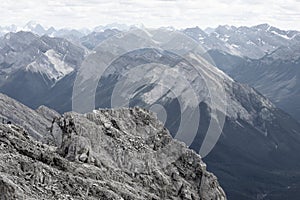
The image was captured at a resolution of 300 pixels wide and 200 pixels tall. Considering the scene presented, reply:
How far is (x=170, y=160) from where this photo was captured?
8781 centimetres

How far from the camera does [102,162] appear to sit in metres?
76.9

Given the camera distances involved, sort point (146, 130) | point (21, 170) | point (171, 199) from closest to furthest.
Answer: point (21, 170), point (171, 199), point (146, 130)

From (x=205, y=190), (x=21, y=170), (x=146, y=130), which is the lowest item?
(x=205, y=190)

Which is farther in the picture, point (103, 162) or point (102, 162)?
point (103, 162)

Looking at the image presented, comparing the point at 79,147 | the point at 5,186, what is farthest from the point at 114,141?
the point at 5,186

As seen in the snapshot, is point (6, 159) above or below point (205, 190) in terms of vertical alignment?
above

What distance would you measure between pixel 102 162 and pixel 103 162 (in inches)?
7.5

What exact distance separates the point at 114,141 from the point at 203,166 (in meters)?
17.3

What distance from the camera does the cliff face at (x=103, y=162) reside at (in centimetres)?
6300

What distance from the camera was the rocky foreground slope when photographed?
63.0m

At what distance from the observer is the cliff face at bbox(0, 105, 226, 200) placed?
2480 inches

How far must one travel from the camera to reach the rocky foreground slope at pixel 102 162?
207 feet

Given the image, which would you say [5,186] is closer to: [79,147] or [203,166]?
[79,147]

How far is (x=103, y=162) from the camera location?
253 feet
